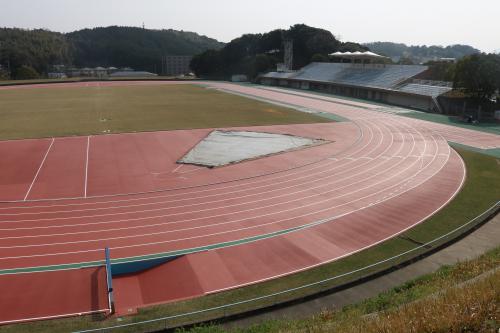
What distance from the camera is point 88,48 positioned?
17750 cm

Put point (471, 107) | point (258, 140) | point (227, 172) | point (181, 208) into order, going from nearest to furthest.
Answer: point (181, 208) → point (227, 172) → point (258, 140) → point (471, 107)

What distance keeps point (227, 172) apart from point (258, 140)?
8629 millimetres

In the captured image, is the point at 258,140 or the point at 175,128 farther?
the point at 175,128

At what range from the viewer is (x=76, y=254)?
1381cm

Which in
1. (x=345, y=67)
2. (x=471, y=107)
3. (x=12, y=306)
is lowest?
(x=12, y=306)

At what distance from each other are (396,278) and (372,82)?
56.1 meters

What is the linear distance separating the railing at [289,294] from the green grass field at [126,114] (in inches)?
1015

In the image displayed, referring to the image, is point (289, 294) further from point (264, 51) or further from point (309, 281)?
point (264, 51)

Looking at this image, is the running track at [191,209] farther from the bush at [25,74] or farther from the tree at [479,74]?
the bush at [25,74]

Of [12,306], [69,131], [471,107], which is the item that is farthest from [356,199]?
[471,107]

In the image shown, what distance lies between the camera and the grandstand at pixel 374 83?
52.5 m

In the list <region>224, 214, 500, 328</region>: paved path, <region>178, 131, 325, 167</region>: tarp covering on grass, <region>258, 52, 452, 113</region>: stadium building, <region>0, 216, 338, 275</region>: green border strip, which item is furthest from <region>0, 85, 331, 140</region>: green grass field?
<region>224, 214, 500, 328</region>: paved path

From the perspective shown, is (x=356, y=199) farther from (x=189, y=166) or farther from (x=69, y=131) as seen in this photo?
(x=69, y=131)

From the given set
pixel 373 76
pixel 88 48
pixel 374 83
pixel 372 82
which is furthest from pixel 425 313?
pixel 88 48
